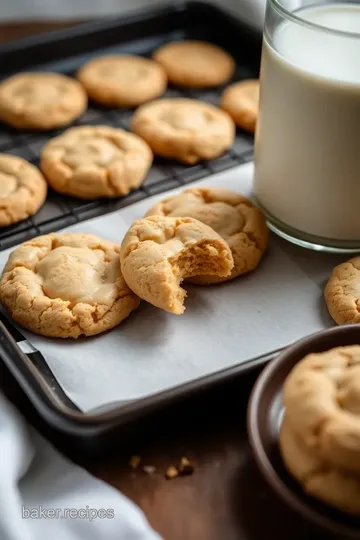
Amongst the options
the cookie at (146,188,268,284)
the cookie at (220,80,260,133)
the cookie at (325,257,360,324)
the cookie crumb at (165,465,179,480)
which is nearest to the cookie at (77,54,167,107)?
the cookie at (220,80,260,133)

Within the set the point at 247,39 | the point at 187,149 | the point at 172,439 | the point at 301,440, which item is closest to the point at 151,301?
the point at 172,439

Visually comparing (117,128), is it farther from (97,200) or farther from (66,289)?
(66,289)

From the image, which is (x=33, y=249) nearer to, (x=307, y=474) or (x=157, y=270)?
(x=157, y=270)

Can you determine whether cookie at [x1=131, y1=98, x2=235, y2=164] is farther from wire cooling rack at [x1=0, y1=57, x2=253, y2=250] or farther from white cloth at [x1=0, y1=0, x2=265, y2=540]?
white cloth at [x1=0, y1=0, x2=265, y2=540]

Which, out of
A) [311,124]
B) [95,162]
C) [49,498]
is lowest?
[49,498]

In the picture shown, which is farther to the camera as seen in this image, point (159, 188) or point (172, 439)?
point (159, 188)

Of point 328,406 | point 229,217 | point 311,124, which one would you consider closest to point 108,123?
point 229,217
